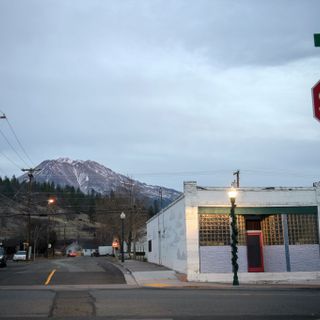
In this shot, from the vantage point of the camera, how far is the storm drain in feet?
41.4

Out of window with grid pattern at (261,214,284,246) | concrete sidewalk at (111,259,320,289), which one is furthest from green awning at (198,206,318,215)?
concrete sidewalk at (111,259,320,289)

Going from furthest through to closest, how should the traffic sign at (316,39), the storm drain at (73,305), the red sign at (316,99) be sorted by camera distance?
the storm drain at (73,305), the traffic sign at (316,39), the red sign at (316,99)

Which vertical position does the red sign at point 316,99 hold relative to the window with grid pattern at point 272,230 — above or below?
above

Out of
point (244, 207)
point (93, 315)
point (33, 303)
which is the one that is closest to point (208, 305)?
point (93, 315)

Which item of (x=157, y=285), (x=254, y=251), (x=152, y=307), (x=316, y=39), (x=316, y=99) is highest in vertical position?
(x=316, y=39)

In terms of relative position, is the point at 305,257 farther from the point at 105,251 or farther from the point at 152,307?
the point at 105,251

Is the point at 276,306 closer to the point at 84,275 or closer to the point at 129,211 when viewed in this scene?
the point at 84,275

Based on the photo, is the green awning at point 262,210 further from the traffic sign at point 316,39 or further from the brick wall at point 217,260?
the traffic sign at point 316,39

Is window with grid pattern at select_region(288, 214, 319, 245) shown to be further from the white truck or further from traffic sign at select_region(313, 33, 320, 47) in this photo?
the white truck

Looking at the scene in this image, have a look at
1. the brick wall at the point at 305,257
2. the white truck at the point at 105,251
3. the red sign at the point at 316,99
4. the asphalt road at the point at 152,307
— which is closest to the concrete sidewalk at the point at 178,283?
the brick wall at the point at 305,257

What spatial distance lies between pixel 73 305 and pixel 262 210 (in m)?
16.6

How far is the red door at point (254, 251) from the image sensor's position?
91.3ft

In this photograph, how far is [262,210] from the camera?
28.3 meters

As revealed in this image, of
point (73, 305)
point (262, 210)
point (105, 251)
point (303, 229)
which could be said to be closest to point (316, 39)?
point (73, 305)
